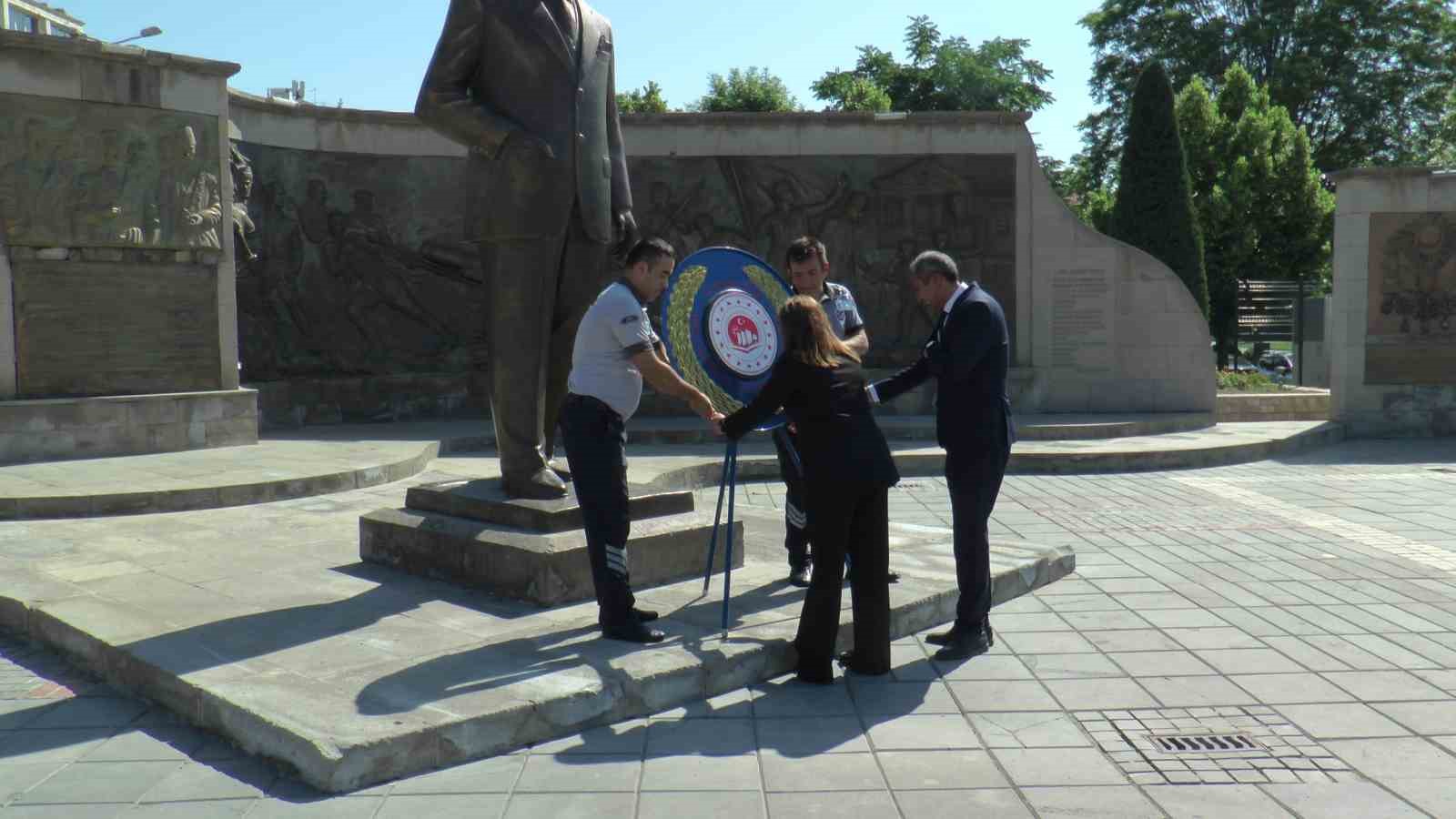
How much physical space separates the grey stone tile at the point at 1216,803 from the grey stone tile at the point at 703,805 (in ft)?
3.96

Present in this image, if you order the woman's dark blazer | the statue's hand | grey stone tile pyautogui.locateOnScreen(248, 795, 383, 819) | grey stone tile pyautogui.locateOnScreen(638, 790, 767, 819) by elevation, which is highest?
the statue's hand

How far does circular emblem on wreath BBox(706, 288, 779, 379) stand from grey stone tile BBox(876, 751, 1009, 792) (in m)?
2.08

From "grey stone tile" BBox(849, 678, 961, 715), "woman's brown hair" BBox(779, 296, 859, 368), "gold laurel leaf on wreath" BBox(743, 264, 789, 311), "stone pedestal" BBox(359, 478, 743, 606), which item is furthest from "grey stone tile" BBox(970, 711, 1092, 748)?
"gold laurel leaf on wreath" BBox(743, 264, 789, 311)

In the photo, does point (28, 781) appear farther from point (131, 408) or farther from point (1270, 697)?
point (131, 408)

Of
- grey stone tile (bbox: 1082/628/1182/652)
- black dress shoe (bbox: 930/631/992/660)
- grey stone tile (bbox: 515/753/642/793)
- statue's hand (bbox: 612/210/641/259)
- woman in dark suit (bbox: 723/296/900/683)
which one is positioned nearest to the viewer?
grey stone tile (bbox: 515/753/642/793)

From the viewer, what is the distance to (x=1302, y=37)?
36.7 m

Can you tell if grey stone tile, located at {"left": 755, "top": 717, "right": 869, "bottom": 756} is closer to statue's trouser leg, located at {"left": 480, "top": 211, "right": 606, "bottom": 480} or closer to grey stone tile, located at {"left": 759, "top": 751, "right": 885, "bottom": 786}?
grey stone tile, located at {"left": 759, "top": 751, "right": 885, "bottom": 786}

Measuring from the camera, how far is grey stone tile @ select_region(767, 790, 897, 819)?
349 centimetres

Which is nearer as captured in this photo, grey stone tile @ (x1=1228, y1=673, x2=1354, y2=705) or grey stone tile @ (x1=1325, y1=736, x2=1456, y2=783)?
grey stone tile @ (x1=1325, y1=736, x2=1456, y2=783)

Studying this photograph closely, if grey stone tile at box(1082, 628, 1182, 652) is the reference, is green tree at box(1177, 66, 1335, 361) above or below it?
above

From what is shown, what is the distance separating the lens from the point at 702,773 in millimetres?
3848

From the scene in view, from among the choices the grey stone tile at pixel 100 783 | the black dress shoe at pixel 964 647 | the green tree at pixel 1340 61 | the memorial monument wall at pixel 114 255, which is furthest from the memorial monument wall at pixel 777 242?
the green tree at pixel 1340 61

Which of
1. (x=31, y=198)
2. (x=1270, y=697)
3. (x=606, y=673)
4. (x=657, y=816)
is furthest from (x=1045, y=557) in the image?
(x=31, y=198)

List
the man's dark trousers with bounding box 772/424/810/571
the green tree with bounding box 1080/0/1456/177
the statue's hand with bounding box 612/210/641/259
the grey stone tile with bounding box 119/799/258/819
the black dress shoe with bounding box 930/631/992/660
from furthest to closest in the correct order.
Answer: the green tree with bounding box 1080/0/1456/177
the statue's hand with bounding box 612/210/641/259
the man's dark trousers with bounding box 772/424/810/571
the black dress shoe with bounding box 930/631/992/660
the grey stone tile with bounding box 119/799/258/819
